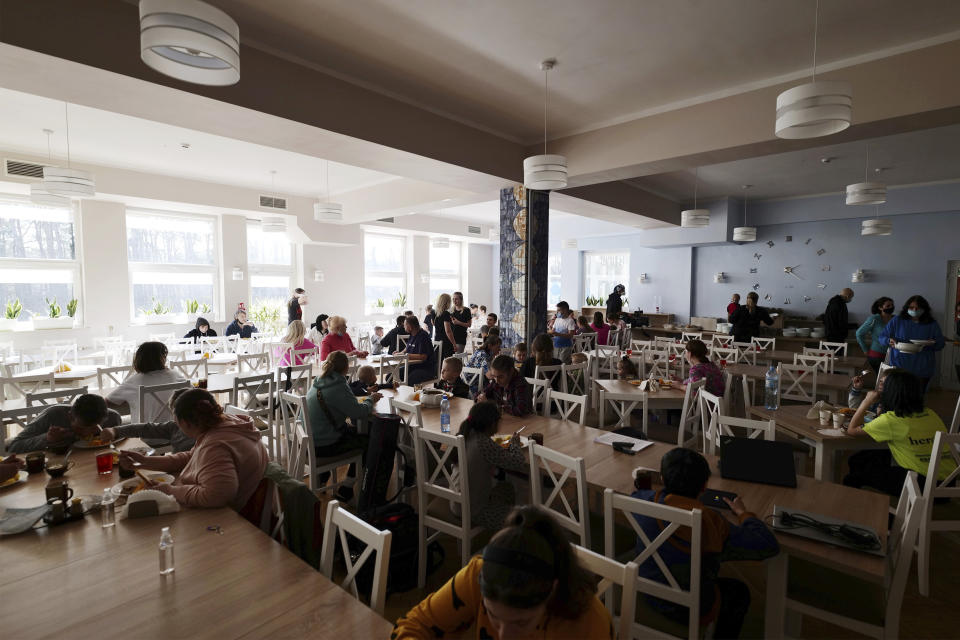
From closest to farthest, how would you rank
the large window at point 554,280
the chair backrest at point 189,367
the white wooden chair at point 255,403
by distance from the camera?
Answer: 1. the white wooden chair at point 255,403
2. the chair backrest at point 189,367
3. the large window at point 554,280

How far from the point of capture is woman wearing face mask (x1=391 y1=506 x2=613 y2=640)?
1.05m

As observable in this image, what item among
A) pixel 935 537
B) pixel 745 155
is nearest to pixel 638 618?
pixel 935 537

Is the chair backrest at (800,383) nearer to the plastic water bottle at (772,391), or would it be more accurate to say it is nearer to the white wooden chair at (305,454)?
the plastic water bottle at (772,391)

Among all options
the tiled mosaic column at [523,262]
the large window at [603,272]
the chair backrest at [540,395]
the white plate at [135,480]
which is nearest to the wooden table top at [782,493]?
the chair backrest at [540,395]

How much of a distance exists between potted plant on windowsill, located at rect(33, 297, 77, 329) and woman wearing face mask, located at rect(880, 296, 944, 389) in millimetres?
11026

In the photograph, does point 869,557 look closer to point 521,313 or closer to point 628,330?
point 521,313

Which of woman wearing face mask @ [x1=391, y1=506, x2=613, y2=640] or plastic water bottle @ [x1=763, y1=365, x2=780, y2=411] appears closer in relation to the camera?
woman wearing face mask @ [x1=391, y1=506, x2=613, y2=640]

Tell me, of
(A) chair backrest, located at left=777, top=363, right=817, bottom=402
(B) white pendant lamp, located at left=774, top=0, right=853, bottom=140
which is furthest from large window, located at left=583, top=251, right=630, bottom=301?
(B) white pendant lamp, located at left=774, top=0, right=853, bottom=140

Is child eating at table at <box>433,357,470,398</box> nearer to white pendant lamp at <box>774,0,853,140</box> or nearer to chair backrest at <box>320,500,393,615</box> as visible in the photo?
chair backrest at <box>320,500,393,615</box>

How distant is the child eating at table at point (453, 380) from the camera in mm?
4035

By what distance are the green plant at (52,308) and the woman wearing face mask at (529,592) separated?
8630 millimetres

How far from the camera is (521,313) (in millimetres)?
6074

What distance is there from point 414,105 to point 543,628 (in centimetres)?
448

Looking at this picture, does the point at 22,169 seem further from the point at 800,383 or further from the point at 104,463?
the point at 800,383
